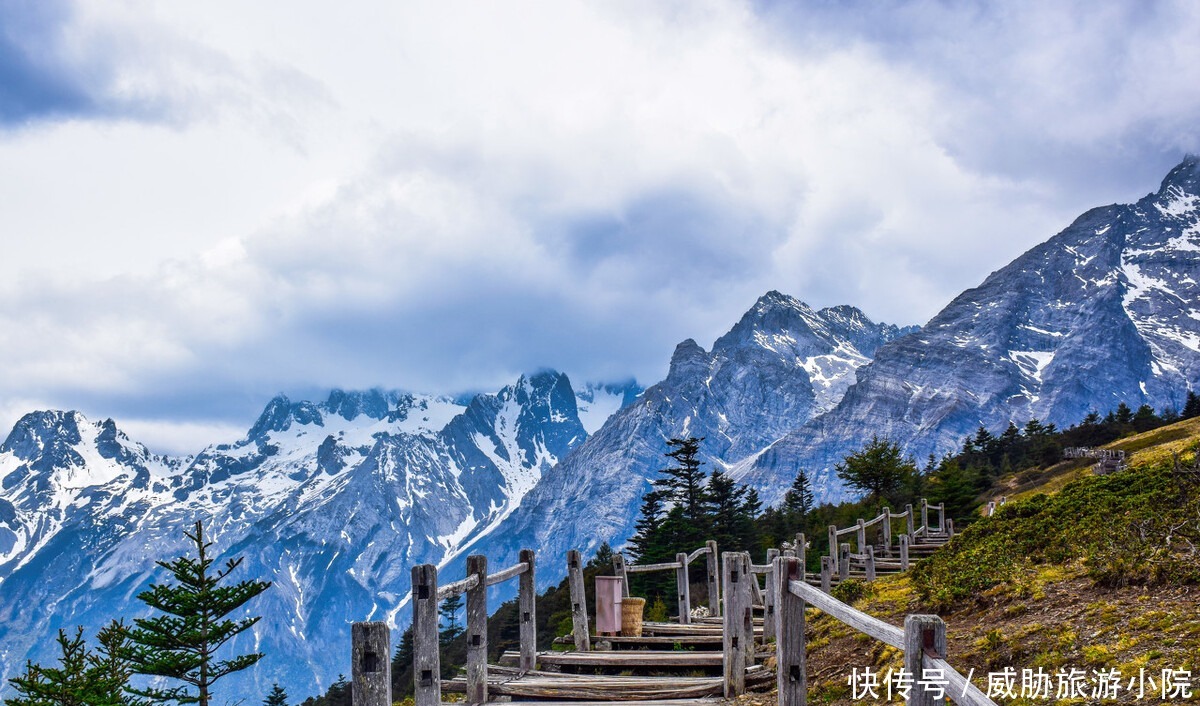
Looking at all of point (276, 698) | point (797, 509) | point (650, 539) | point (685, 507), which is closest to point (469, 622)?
point (650, 539)

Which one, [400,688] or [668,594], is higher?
[668,594]

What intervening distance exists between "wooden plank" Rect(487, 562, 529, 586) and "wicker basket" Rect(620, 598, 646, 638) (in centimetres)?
436

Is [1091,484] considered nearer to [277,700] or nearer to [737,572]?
[737,572]

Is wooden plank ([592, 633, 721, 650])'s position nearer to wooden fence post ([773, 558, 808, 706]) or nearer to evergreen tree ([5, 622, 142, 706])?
wooden fence post ([773, 558, 808, 706])

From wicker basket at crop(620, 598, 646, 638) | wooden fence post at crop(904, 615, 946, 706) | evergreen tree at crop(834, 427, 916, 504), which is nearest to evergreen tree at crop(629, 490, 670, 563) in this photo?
evergreen tree at crop(834, 427, 916, 504)

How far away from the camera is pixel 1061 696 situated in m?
8.81

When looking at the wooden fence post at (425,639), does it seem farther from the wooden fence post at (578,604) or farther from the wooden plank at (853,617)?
the wooden fence post at (578,604)

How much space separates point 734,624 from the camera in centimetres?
1187

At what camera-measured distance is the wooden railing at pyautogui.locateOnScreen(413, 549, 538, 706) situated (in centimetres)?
977

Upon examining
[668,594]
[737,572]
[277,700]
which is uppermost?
[737,572]

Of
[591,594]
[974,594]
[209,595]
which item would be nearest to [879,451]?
[591,594]

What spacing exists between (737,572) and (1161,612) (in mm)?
4829

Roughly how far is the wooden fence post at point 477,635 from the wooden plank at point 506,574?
0.19 meters

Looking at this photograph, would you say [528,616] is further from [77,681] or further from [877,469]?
[877,469]
